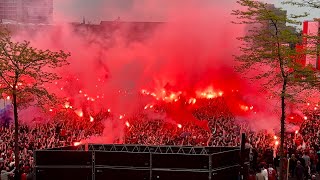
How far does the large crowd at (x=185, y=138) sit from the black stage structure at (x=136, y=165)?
1.41m

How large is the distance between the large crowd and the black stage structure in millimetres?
1411

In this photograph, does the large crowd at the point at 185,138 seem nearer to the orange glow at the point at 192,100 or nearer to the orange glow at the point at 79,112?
the orange glow at the point at 79,112

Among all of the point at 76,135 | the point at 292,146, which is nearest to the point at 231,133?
the point at 292,146

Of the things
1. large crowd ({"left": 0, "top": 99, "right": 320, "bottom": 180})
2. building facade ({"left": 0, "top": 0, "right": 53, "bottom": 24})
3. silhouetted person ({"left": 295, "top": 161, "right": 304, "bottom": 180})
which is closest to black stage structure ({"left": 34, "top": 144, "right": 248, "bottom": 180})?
large crowd ({"left": 0, "top": 99, "right": 320, "bottom": 180})

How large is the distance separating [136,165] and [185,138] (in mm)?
7664

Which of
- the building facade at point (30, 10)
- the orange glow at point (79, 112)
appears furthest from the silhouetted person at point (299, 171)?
the building facade at point (30, 10)

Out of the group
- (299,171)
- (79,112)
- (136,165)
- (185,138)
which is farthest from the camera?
(79,112)

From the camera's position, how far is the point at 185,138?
2348 cm

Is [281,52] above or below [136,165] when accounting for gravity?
above

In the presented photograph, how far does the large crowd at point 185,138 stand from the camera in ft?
65.8

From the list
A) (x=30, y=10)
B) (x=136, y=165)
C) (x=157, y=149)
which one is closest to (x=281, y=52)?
(x=157, y=149)

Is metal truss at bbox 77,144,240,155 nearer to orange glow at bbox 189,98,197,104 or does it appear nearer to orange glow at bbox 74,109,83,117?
orange glow at bbox 74,109,83,117

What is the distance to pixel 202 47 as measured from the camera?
3991 centimetres

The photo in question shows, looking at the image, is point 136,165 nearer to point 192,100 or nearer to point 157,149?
point 157,149
